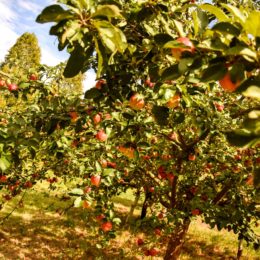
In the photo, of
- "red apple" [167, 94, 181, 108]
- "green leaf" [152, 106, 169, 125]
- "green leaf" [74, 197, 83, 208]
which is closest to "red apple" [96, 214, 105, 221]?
"green leaf" [74, 197, 83, 208]

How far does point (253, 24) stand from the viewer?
100cm

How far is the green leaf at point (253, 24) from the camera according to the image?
975mm

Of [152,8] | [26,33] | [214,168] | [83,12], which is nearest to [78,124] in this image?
[152,8]

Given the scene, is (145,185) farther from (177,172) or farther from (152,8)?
(152,8)

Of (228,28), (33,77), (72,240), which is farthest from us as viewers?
(72,240)

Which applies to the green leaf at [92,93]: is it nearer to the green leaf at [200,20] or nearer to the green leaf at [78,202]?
the green leaf at [200,20]

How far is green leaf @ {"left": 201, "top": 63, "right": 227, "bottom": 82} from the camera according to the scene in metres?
1.16

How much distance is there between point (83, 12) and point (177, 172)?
4.42 m

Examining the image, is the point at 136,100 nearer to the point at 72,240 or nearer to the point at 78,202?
the point at 78,202

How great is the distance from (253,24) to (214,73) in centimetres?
21

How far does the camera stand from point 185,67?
123cm

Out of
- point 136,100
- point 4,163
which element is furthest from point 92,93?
point 4,163

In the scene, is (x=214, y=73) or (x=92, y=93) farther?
(x=92, y=93)

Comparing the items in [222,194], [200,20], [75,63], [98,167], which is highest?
[200,20]
